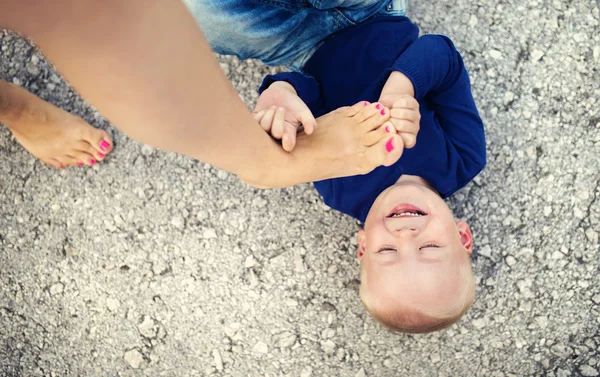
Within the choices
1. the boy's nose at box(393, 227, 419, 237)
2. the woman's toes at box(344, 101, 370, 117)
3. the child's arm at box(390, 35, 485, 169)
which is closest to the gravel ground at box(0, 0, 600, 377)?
the child's arm at box(390, 35, 485, 169)

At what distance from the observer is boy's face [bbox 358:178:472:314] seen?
1266 mm

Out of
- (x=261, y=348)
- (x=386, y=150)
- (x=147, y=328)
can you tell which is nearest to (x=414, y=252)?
(x=386, y=150)

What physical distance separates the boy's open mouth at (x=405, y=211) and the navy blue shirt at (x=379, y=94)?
3.7 inches

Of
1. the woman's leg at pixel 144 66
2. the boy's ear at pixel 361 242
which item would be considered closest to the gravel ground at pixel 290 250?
the boy's ear at pixel 361 242

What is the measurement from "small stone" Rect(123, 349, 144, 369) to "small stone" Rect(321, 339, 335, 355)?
60cm

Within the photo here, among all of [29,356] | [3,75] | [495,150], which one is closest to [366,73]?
[495,150]

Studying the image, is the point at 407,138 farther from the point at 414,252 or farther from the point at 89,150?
the point at 89,150

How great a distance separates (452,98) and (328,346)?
0.86m

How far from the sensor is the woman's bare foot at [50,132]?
1503 millimetres

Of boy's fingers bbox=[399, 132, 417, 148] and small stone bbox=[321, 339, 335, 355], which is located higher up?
boy's fingers bbox=[399, 132, 417, 148]

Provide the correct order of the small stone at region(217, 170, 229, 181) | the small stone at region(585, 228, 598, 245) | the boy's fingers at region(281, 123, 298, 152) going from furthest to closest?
the small stone at region(217, 170, 229, 181) → the small stone at region(585, 228, 598, 245) → the boy's fingers at region(281, 123, 298, 152)

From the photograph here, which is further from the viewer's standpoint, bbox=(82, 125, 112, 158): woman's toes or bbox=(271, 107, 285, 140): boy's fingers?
bbox=(82, 125, 112, 158): woman's toes

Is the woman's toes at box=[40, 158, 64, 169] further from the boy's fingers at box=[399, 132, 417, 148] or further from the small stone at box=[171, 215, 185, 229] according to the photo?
the boy's fingers at box=[399, 132, 417, 148]

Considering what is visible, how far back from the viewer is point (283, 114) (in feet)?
4.00
